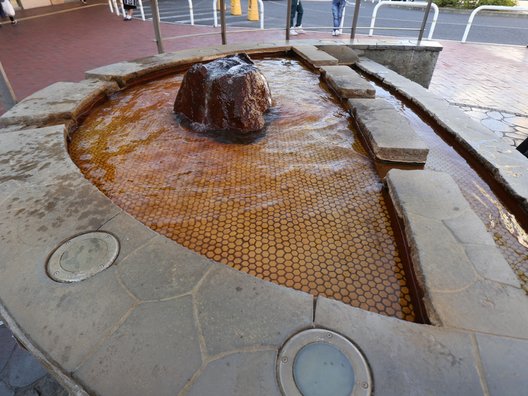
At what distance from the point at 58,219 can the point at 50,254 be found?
10.9 inches

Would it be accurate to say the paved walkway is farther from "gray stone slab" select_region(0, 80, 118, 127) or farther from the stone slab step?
the stone slab step

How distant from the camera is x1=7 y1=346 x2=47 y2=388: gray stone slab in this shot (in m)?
1.66

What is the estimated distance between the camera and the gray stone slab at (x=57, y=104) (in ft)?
9.06

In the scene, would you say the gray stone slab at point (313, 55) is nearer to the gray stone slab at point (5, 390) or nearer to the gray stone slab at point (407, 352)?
the gray stone slab at point (407, 352)

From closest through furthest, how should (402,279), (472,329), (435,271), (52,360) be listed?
(52,360) < (472,329) < (435,271) < (402,279)

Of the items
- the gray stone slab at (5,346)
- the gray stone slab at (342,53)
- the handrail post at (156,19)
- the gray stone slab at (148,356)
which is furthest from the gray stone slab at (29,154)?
the gray stone slab at (342,53)

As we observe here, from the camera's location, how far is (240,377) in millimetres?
1043

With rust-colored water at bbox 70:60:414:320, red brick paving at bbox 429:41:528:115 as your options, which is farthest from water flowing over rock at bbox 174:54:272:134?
red brick paving at bbox 429:41:528:115

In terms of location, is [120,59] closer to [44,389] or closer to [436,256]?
[44,389]

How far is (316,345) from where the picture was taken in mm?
1130

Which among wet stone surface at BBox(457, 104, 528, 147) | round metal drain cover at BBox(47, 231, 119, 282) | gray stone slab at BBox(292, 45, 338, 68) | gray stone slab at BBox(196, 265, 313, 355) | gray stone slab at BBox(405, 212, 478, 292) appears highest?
gray stone slab at BBox(292, 45, 338, 68)

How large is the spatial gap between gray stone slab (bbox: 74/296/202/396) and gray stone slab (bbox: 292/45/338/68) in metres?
4.24

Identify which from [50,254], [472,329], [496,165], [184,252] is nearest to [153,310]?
[184,252]

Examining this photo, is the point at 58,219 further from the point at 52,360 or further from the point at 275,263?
the point at 275,263
